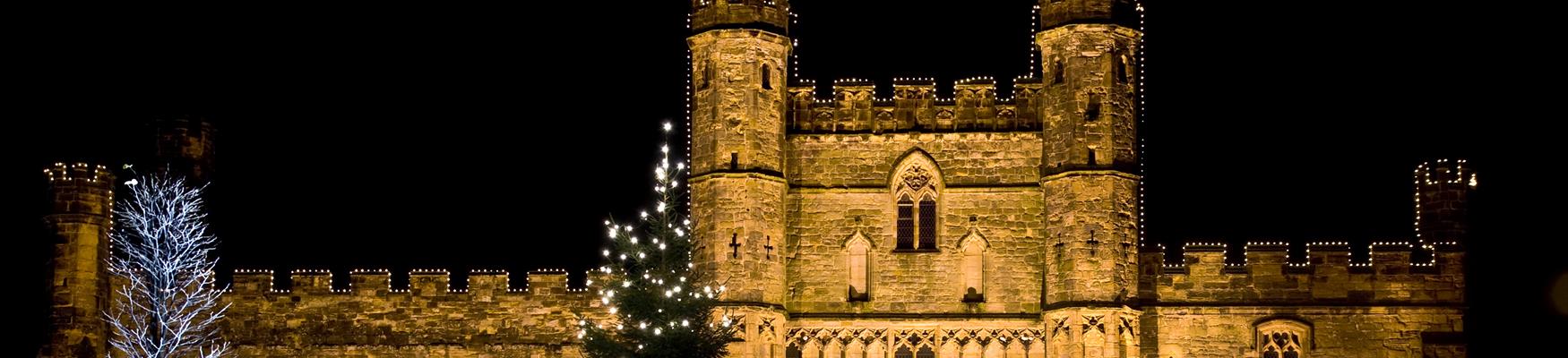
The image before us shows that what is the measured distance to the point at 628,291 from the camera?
36.0m

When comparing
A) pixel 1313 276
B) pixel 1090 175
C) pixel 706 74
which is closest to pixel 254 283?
pixel 706 74

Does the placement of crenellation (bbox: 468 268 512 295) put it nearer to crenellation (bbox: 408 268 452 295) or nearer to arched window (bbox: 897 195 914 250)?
crenellation (bbox: 408 268 452 295)

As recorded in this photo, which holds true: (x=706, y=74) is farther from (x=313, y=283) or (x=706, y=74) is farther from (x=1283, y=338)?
(x=1283, y=338)

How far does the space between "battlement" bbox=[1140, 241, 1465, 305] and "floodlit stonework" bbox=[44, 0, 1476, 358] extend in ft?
0.13

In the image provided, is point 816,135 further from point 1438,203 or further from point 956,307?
point 1438,203

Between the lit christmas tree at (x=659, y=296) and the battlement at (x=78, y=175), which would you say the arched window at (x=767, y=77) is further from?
the battlement at (x=78, y=175)

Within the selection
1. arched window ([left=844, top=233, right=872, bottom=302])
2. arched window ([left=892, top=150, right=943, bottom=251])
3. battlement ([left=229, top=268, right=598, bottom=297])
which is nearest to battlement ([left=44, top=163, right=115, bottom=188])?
battlement ([left=229, top=268, right=598, bottom=297])

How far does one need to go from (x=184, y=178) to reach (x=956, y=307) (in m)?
16.4

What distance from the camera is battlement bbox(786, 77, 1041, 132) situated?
40.2 meters

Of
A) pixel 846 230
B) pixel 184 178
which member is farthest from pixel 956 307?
pixel 184 178

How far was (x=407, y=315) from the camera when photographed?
1624 inches

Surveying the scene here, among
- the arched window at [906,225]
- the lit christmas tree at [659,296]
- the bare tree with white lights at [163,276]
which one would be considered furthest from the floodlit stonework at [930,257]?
the lit christmas tree at [659,296]

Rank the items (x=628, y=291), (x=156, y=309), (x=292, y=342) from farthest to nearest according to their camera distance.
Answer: (x=292, y=342)
(x=156, y=309)
(x=628, y=291)

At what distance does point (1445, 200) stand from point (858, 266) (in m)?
11.0
